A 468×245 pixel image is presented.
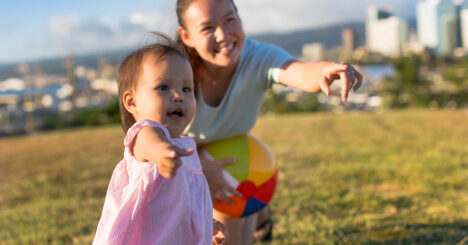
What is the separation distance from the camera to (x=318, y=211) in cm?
343

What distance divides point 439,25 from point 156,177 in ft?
406

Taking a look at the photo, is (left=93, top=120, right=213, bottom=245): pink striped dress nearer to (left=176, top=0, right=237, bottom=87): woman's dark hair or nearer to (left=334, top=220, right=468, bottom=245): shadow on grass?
(left=176, top=0, right=237, bottom=87): woman's dark hair

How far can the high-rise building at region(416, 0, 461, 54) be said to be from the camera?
92.6 m

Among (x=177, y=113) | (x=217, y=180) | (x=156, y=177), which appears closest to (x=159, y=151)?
(x=156, y=177)

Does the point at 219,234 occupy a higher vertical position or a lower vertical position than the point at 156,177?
lower

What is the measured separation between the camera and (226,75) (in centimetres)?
240

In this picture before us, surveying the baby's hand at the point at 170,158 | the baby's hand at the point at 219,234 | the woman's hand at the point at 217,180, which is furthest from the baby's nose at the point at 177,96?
the woman's hand at the point at 217,180

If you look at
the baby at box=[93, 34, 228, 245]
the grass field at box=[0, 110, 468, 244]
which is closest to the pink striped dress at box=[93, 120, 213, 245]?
the baby at box=[93, 34, 228, 245]

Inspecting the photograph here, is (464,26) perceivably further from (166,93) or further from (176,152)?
(176,152)

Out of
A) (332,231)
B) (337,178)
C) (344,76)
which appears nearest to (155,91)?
(344,76)

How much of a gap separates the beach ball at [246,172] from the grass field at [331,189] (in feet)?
1.68

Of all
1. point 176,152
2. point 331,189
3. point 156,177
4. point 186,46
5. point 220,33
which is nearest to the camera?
point 176,152

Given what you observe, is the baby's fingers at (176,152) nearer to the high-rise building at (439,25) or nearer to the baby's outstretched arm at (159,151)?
the baby's outstretched arm at (159,151)

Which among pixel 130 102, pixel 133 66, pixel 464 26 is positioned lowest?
pixel 130 102
